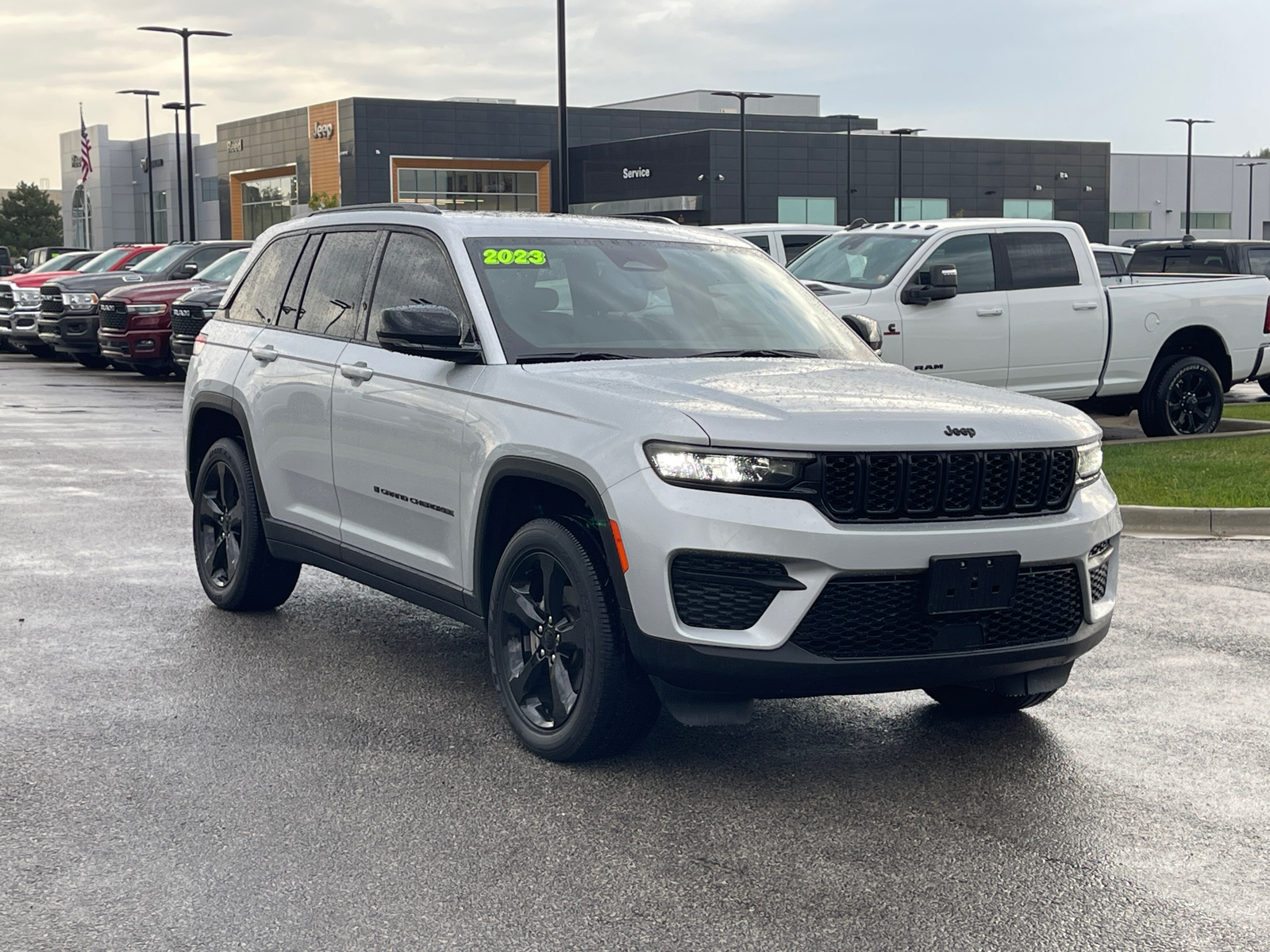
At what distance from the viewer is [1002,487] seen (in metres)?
4.91

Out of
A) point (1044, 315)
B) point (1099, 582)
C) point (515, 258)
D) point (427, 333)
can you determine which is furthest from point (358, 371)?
point (1044, 315)

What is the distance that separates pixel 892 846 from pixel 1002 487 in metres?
1.17

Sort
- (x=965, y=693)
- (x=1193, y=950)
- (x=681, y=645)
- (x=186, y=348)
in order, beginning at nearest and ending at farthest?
1. (x=1193, y=950)
2. (x=681, y=645)
3. (x=965, y=693)
4. (x=186, y=348)

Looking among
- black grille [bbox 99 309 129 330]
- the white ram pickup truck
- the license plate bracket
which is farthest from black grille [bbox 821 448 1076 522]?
black grille [bbox 99 309 129 330]

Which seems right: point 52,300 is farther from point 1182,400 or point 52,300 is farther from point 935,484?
point 935,484

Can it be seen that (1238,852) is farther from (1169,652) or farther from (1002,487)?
(1169,652)

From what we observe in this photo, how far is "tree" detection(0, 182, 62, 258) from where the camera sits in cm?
13062

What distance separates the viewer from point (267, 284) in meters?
7.67

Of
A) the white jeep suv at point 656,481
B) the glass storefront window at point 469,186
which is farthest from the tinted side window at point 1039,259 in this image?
the glass storefront window at point 469,186

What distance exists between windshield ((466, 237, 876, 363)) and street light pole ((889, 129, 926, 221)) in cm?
7125

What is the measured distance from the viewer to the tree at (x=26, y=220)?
131 m

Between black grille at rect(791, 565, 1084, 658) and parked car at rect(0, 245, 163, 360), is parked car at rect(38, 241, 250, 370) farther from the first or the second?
black grille at rect(791, 565, 1084, 658)

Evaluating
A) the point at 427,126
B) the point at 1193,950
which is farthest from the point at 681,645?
the point at 427,126

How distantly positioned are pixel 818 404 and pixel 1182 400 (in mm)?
11205
